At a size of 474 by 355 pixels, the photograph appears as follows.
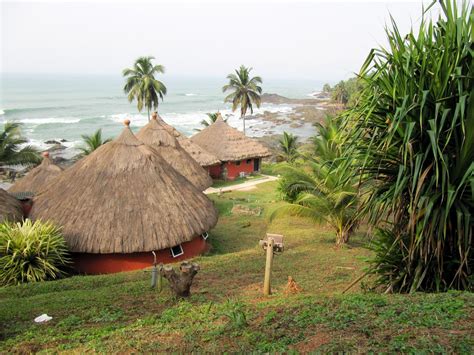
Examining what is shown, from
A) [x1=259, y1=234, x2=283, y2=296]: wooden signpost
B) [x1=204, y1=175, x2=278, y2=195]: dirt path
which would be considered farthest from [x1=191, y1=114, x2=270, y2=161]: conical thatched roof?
[x1=259, y1=234, x2=283, y2=296]: wooden signpost

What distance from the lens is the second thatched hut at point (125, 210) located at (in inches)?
514

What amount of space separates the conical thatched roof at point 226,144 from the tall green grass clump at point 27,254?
1914 centimetres

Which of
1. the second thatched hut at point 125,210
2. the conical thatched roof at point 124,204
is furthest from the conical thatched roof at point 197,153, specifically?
the second thatched hut at point 125,210

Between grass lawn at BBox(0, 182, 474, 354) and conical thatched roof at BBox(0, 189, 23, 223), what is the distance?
157 inches

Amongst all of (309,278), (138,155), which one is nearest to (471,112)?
(309,278)

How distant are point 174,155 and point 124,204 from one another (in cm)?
945

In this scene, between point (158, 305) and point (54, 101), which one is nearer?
point (158, 305)

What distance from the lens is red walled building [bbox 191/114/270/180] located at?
1208 inches

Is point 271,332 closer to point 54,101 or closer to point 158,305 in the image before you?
point 158,305

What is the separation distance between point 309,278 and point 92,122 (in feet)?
218

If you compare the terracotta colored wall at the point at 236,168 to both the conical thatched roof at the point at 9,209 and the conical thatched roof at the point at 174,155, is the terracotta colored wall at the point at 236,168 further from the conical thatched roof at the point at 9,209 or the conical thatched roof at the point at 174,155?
the conical thatched roof at the point at 9,209

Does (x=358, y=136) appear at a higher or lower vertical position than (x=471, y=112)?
lower

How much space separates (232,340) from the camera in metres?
5.36

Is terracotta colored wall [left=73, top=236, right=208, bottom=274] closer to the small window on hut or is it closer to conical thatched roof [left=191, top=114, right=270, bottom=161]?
the small window on hut
